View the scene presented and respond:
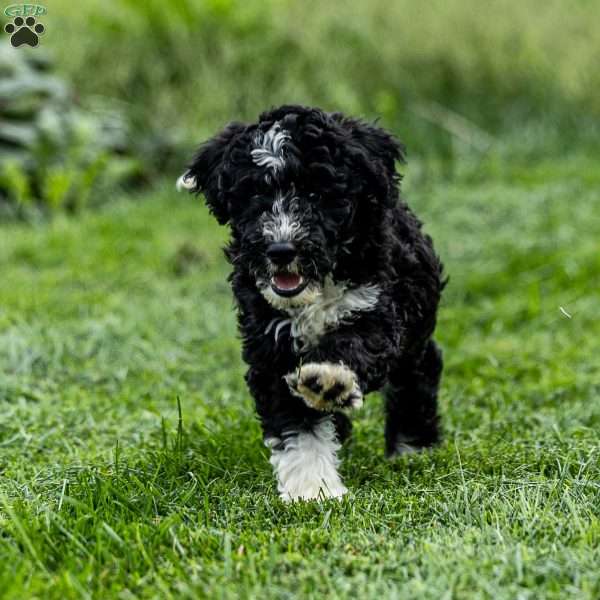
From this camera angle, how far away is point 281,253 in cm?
381

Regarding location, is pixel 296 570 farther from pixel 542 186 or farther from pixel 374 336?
pixel 542 186

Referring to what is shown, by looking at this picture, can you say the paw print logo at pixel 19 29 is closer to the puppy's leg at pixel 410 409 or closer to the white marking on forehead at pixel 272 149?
the white marking on forehead at pixel 272 149

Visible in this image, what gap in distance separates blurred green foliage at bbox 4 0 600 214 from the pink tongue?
853cm

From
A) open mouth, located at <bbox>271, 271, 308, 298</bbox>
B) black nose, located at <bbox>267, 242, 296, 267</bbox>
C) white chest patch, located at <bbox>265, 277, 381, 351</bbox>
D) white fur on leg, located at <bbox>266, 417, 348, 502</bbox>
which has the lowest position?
white fur on leg, located at <bbox>266, 417, 348, 502</bbox>

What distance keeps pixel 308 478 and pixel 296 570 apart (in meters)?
0.83

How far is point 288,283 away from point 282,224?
23 centimetres

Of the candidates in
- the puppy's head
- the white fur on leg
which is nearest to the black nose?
the puppy's head

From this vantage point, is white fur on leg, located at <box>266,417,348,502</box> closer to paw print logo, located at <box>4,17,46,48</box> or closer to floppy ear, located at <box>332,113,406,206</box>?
floppy ear, located at <box>332,113,406,206</box>

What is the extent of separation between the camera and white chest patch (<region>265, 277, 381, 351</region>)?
4.07 m

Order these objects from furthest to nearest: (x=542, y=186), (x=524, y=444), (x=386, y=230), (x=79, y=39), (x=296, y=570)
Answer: (x=79, y=39) → (x=542, y=186) → (x=524, y=444) → (x=386, y=230) → (x=296, y=570)

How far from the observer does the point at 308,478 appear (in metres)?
3.98

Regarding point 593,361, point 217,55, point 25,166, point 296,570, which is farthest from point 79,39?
point 296,570

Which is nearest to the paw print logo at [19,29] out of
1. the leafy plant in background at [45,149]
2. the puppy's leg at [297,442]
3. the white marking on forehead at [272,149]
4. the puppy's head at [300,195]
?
the puppy's head at [300,195]

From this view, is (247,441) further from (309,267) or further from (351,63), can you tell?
(351,63)
